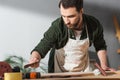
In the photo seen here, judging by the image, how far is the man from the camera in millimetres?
2139

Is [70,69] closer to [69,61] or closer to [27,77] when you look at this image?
[69,61]

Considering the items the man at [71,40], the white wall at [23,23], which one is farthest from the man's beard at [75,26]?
the white wall at [23,23]

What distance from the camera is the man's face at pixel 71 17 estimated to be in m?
2.09

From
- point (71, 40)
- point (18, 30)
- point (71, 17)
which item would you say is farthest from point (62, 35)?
point (18, 30)

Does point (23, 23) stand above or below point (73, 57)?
above

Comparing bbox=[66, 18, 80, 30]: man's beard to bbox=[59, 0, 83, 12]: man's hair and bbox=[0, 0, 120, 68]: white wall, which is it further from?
bbox=[0, 0, 120, 68]: white wall

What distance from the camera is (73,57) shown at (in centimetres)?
252

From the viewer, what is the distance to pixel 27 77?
1.61m

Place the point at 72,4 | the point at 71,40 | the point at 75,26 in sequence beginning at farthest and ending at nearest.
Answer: the point at 71,40
the point at 75,26
the point at 72,4

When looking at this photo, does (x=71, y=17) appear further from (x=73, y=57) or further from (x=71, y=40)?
(x=73, y=57)

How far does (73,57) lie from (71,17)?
488mm

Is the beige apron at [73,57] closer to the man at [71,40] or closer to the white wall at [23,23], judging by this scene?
the man at [71,40]

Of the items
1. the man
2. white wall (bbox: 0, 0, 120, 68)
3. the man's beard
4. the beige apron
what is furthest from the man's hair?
white wall (bbox: 0, 0, 120, 68)

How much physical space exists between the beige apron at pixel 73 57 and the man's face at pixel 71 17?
0.65 feet
